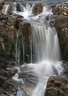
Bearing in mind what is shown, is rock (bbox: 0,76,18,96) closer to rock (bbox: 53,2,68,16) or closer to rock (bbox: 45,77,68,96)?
rock (bbox: 45,77,68,96)

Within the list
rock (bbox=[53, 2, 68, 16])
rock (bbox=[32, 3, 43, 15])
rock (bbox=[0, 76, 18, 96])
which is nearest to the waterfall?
rock (bbox=[32, 3, 43, 15])

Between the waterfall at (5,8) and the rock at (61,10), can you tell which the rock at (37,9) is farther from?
the waterfall at (5,8)

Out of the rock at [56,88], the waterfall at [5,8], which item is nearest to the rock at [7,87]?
the rock at [56,88]

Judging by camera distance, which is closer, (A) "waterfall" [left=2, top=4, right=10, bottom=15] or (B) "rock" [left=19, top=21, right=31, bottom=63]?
(B) "rock" [left=19, top=21, right=31, bottom=63]

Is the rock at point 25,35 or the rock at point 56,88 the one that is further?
the rock at point 25,35

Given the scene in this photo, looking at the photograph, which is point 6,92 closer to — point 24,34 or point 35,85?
point 35,85

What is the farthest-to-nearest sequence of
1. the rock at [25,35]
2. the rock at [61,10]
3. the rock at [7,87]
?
the rock at [61,10], the rock at [25,35], the rock at [7,87]

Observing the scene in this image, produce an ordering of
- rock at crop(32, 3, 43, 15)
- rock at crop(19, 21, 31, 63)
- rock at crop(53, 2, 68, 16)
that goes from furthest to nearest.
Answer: rock at crop(32, 3, 43, 15)
rock at crop(53, 2, 68, 16)
rock at crop(19, 21, 31, 63)

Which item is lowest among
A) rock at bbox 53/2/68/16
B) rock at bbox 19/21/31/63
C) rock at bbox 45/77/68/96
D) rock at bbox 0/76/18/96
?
rock at bbox 0/76/18/96

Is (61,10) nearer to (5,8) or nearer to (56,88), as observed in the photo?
(5,8)

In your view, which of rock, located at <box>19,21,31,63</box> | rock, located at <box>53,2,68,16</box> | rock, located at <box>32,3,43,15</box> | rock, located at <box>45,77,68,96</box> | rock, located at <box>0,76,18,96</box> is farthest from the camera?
rock, located at <box>32,3,43,15</box>

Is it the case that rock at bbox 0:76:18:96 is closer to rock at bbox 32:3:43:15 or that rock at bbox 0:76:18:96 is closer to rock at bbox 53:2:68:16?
rock at bbox 53:2:68:16

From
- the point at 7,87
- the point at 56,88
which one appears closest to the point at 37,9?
the point at 7,87

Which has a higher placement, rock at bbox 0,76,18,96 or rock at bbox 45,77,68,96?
rock at bbox 45,77,68,96
